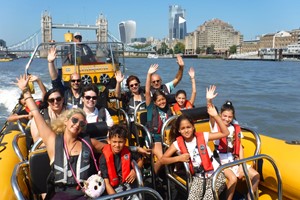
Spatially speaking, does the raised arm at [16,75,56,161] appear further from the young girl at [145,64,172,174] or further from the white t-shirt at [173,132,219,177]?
the young girl at [145,64,172,174]

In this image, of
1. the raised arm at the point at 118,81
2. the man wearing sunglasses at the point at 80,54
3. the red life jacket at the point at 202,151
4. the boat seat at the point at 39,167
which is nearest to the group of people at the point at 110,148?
the red life jacket at the point at 202,151

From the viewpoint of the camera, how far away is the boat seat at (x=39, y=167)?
254 cm

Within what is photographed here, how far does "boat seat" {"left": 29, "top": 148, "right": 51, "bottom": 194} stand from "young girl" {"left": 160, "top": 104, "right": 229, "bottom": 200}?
40.9 inches

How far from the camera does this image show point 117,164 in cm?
263

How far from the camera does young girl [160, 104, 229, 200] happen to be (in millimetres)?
2682

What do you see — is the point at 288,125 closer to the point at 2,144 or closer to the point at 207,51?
the point at 2,144

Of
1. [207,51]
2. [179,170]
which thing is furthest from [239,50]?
[179,170]

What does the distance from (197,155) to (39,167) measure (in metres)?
1.32

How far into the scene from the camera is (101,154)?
2650mm

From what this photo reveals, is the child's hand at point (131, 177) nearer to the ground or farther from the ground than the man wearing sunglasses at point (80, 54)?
nearer to the ground

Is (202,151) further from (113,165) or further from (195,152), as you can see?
(113,165)

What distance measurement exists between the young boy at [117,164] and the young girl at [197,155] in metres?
0.44

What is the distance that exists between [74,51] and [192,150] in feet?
10.9

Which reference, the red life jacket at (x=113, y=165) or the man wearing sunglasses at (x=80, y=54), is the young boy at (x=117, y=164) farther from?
the man wearing sunglasses at (x=80, y=54)
